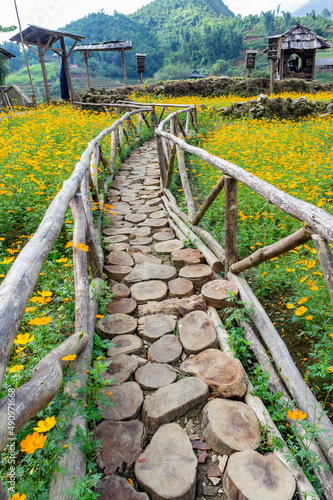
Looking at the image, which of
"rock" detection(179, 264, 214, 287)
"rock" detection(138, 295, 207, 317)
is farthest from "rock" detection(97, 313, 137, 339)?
"rock" detection(179, 264, 214, 287)

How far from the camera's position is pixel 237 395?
2059 millimetres

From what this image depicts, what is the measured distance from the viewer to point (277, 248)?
2330 millimetres

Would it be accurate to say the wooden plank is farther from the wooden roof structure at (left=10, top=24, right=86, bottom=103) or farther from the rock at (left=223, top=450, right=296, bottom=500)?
the wooden roof structure at (left=10, top=24, right=86, bottom=103)

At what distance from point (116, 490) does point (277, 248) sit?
5.71 ft

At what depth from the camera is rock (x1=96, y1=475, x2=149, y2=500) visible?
1535 millimetres

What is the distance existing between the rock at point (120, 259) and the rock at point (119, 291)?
350 millimetres

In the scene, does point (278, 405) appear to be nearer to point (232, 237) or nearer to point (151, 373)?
point (151, 373)

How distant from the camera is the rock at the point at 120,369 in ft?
7.37

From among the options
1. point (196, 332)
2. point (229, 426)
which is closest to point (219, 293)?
point (196, 332)

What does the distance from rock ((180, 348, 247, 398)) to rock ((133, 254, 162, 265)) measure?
155 centimetres

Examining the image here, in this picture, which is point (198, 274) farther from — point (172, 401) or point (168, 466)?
point (168, 466)

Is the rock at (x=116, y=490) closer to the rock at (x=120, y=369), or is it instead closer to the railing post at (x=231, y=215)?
the rock at (x=120, y=369)

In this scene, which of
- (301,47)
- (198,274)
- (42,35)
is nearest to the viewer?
(198,274)

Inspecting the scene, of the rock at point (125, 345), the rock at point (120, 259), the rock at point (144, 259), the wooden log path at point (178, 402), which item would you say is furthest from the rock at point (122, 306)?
the rock at point (144, 259)
